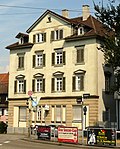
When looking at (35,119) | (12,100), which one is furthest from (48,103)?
(12,100)

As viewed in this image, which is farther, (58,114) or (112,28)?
(58,114)

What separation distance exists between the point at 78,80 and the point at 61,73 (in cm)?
279

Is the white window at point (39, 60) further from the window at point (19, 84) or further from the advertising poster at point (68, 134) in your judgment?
the advertising poster at point (68, 134)

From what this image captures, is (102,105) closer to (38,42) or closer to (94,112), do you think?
(94,112)

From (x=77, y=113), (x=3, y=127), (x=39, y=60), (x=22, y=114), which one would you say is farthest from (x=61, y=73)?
(x=3, y=127)

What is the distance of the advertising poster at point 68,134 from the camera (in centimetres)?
3250

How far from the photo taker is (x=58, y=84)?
5041 centimetres

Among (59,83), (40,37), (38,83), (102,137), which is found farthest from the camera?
(40,37)

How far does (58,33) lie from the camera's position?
168 feet

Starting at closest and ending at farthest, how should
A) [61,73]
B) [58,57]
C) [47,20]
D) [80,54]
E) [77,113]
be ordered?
[77,113]
[80,54]
[61,73]
[58,57]
[47,20]

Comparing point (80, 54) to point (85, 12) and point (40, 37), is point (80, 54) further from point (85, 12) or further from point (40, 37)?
point (85, 12)

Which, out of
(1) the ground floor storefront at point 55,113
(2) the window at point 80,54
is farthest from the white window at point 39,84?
(2) the window at point 80,54

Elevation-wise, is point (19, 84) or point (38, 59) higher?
point (38, 59)

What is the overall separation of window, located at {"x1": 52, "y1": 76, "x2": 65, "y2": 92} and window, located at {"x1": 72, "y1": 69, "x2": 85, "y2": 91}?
1.76 m
